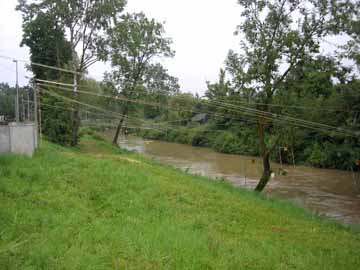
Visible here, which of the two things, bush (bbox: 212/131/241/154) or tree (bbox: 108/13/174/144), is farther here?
bush (bbox: 212/131/241/154)

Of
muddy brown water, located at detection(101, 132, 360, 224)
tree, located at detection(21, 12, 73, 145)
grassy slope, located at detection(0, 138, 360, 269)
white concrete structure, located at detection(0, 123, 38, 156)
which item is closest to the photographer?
grassy slope, located at detection(0, 138, 360, 269)

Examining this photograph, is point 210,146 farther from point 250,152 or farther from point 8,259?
point 8,259

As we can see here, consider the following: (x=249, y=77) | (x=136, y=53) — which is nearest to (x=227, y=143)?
(x=136, y=53)

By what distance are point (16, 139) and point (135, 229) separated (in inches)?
214

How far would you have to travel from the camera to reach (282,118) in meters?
13.4

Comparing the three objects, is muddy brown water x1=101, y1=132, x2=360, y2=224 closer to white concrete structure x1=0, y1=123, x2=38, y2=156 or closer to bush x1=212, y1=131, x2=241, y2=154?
bush x1=212, y1=131, x2=241, y2=154

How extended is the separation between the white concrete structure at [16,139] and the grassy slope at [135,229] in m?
0.57

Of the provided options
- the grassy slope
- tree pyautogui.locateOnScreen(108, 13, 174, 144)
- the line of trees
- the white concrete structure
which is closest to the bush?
the line of trees

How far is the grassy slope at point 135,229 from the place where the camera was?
14.7 ft

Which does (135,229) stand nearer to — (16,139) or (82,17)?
(16,139)

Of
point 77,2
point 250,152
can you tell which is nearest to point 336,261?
point 77,2

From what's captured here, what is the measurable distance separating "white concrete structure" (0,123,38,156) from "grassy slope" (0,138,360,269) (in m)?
0.57

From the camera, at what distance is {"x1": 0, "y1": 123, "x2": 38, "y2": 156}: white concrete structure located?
364 inches

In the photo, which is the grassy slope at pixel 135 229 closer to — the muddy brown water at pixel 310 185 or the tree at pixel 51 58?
the muddy brown water at pixel 310 185
